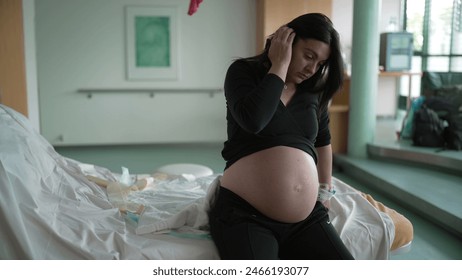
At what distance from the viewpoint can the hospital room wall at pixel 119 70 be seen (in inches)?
211

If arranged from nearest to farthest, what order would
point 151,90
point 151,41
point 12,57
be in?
point 12,57
point 151,41
point 151,90

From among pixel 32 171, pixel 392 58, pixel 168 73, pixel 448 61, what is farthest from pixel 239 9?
pixel 32 171

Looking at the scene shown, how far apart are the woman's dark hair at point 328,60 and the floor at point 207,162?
1.22 m

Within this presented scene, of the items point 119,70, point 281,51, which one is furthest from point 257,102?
point 119,70

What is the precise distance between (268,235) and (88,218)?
68cm

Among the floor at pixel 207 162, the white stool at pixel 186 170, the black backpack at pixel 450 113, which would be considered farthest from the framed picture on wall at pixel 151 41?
the black backpack at pixel 450 113

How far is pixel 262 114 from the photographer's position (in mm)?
1217

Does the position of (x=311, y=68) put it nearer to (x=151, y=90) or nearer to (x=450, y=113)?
(x=450, y=113)

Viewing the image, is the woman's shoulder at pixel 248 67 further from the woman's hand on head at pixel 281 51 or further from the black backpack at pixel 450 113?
the black backpack at pixel 450 113

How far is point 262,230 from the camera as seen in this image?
1.31 meters

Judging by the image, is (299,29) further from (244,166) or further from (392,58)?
(392,58)
